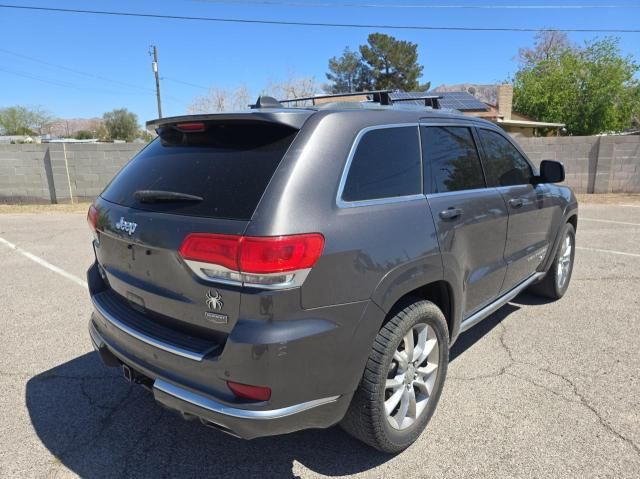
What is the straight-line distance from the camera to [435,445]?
8.56 ft

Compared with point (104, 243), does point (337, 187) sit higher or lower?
higher

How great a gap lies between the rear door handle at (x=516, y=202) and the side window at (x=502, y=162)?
0.13 meters

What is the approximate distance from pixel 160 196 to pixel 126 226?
0.93 ft

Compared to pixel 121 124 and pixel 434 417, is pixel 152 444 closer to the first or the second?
pixel 434 417

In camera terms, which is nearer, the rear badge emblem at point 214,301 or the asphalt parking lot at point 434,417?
the rear badge emblem at point 214,301

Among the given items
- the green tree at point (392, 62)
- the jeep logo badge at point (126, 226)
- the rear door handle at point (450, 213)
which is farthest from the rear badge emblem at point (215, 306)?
the green tree at point (392, 62)

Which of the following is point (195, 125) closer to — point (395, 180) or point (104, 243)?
point (104, 243)

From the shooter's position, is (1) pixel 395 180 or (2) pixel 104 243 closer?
(1) pixel 395 180

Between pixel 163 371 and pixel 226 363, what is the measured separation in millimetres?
449

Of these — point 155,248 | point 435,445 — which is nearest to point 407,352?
point 435,445

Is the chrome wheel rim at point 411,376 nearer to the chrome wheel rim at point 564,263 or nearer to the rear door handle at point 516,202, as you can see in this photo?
the rear door handle at point 516,202

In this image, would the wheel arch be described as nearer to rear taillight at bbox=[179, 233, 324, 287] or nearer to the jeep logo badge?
rear taillight at bbox=[179, 233, 324, 287]

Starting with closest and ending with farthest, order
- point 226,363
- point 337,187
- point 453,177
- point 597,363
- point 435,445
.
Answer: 1. point 226,363
2. point 337,187
3. point 435,445
4. point 453,177
5. point 597,363

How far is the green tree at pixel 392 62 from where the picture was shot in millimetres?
47219
